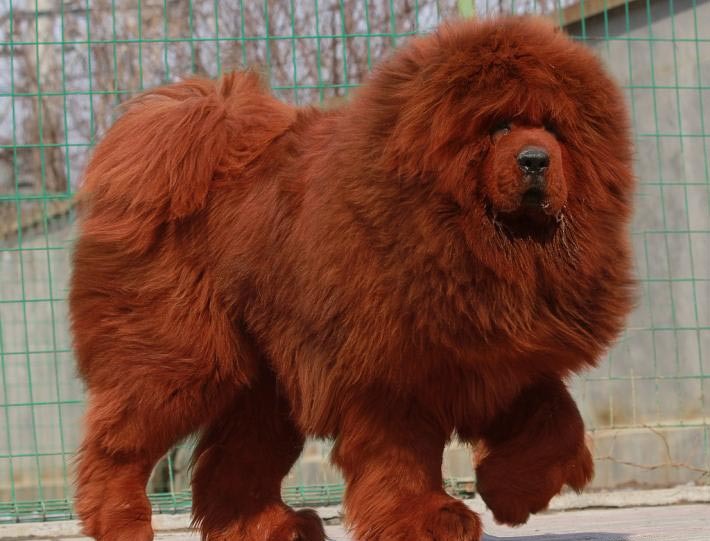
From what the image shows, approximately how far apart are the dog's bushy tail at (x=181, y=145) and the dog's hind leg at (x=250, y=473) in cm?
81

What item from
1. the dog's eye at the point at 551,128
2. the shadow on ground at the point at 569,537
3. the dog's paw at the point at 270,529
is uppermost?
the dog's eye at the point at 551,128

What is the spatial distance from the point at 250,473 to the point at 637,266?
2985 mm

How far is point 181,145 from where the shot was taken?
13.7 ft

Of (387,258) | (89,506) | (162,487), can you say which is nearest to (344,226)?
(387,258)

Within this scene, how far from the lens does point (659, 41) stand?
692 centimetres

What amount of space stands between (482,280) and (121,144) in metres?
1.71

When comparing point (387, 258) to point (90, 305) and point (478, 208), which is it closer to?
point (478, 208)

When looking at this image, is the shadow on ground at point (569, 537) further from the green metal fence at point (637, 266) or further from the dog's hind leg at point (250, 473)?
the green metal fence at point (637, 266)

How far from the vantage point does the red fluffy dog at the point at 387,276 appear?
131 inches

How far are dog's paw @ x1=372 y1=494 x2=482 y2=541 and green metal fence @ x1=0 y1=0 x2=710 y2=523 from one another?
10.2ft

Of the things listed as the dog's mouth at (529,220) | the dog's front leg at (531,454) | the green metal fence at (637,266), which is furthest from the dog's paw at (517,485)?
the green metal fence at (637,266)

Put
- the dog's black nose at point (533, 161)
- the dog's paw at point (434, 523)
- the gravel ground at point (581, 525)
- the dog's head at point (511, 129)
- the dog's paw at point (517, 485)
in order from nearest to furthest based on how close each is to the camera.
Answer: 1. the dog's black nose at point (533, 161)
2. the dog's head at point (511, 129)
3. the dog's paw at point (434, 523)
4. the dog's paw at point (517, 485)
5. the gravel ground at point (581, 525)

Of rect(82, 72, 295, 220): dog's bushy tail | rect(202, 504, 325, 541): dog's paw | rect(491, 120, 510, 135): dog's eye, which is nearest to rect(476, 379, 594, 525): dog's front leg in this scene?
rect(491, 120, 510, 135): dog's eye

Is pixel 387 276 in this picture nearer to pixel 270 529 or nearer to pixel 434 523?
pixel 434 523
